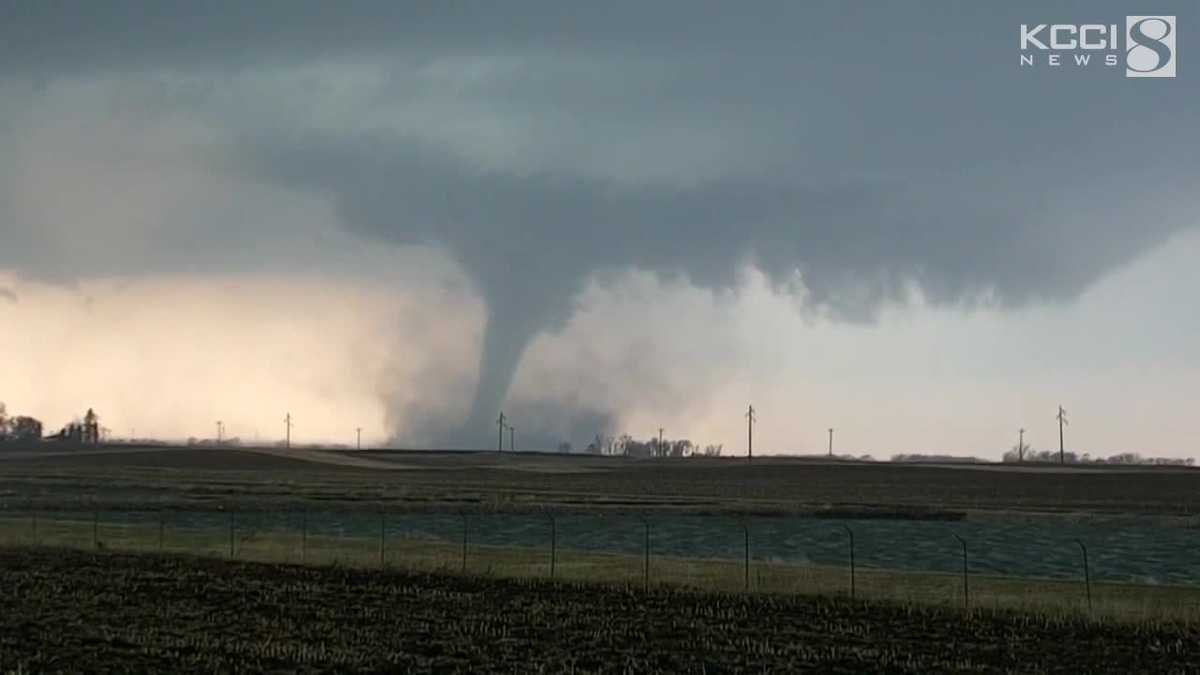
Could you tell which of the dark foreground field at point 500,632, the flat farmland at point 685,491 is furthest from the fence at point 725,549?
the flat farmland at point 685,491

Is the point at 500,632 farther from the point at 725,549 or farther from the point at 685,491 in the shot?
the point at 685,491

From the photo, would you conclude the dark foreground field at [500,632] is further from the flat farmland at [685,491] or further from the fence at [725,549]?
the flat farmland at [685,491]

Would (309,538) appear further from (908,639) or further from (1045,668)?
(1045,668)

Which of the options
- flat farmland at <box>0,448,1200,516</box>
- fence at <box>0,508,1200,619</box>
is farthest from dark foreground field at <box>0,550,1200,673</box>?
flat farmland at <box>0,448,1200,516</box>

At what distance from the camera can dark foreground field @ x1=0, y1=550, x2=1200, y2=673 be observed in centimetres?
3111

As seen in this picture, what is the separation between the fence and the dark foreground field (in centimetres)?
388

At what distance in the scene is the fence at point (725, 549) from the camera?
46281 millimetres

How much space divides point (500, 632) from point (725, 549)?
31.9 m

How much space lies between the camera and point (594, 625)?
121 ft

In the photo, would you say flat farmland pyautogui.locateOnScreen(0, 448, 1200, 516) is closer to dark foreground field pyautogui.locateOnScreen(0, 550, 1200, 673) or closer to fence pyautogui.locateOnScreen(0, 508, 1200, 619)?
fence pyautogui.locateOnScreen(0, 508, 1200, 619)

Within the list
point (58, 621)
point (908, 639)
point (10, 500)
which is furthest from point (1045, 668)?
point (10, 500)

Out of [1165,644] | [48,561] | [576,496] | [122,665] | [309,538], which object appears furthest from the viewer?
[576,496]

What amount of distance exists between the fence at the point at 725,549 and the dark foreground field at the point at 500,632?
3.88 meters

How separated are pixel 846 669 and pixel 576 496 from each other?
276ft
